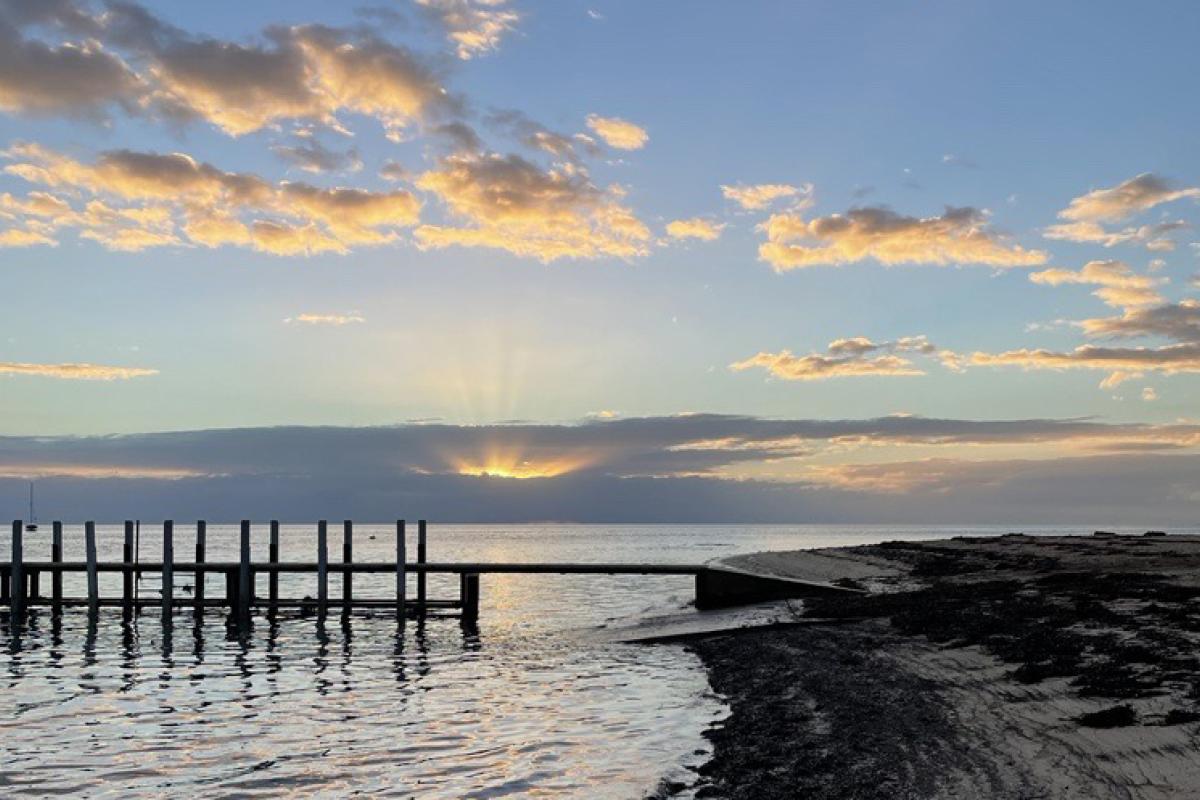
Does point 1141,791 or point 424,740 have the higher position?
point 1141,791

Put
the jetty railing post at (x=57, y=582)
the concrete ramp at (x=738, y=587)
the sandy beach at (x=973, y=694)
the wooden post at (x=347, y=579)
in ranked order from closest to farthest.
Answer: the sandy beach at (x=973, y=694) → the concrete ramp at (x=738, y=587) → the wooden post at (x=347, y=579) → the jetty railing post at (x=57, y=582)

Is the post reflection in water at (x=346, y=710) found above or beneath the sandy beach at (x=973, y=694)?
beneath

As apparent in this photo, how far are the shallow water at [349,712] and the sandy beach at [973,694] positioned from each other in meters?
1.40

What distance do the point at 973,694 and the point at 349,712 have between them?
38.2ft

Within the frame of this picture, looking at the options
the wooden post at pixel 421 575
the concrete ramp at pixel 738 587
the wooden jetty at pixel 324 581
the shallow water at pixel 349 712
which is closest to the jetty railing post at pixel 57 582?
the wooden jetty at pixel 324 581

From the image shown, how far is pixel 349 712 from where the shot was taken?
67.9 ft

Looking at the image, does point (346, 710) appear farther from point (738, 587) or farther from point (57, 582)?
point (57, 582)

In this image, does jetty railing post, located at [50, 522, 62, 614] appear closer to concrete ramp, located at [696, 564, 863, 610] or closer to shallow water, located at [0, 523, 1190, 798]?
shallow water, located at [0, 523, 1190, 798]

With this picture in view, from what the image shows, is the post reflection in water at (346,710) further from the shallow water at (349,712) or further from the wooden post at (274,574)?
the wooden post at (274,574)

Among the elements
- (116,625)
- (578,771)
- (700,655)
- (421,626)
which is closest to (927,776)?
(578,771)

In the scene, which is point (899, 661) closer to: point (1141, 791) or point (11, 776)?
point (1141, 791)

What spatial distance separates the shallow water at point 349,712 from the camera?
14.9m

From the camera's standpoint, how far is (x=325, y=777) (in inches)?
587

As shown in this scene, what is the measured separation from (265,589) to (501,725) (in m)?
54.3
